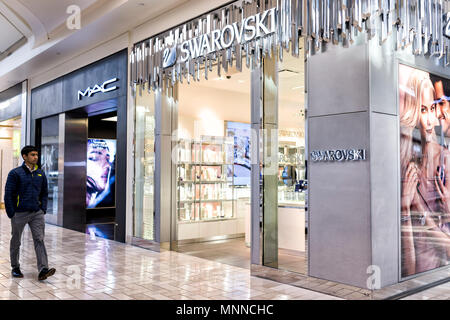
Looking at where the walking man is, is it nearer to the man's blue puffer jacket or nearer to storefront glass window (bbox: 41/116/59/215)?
the man's blue puffer jacket

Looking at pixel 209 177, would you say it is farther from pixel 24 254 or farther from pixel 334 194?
pixel 334 194

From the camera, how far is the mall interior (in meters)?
4.32

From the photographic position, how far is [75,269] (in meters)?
5.73

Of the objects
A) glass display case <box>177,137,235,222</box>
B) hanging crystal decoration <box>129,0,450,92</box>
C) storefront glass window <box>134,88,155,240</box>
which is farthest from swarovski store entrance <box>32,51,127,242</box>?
hanging crystal decoration <box>129,0,450,92</box>

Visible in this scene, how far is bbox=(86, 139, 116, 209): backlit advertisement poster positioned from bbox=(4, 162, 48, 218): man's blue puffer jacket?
8244 mm

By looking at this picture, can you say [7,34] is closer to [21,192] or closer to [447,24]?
[21,192]

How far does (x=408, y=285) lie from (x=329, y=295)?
0.91 m

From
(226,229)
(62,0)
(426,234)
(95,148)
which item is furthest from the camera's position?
(95,148)

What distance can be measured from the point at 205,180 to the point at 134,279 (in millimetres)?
3435

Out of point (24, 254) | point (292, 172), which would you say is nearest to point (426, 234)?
point (292, 172)

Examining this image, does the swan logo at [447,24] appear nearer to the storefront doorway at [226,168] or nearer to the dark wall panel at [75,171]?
the storefront doorway at [226,168]

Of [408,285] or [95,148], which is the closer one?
[408,285]

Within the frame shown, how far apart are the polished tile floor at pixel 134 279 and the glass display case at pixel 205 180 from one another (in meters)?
1.30

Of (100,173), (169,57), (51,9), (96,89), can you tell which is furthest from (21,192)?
(100,173)
